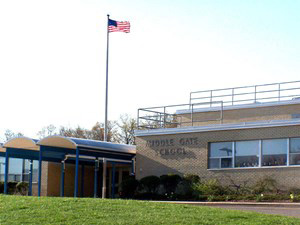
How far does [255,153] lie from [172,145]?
495cm

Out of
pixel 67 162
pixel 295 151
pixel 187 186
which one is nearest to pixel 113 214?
pixel 295 151

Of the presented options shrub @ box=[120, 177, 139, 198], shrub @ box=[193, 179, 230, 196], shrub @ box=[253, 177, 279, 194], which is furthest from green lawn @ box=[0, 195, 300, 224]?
shrub @ box=[120, 177, 139, 198]

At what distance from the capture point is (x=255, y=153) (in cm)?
2961

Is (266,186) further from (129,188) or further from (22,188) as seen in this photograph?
(22,188)

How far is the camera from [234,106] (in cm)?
3488

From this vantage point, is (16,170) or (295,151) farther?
(16,170)

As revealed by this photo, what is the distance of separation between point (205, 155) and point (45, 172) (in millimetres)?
12395

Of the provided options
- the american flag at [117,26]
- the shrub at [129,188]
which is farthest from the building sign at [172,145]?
the american flag at [117,26]

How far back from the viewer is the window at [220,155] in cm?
3050

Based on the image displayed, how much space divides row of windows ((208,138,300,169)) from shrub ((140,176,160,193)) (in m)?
2.92

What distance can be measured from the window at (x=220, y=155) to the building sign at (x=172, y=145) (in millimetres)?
1050

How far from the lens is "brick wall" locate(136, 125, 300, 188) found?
28.5 m

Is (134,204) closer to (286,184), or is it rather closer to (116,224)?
(116,224)

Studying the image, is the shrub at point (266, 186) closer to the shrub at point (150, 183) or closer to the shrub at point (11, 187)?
the shrub at point (150, 183)
